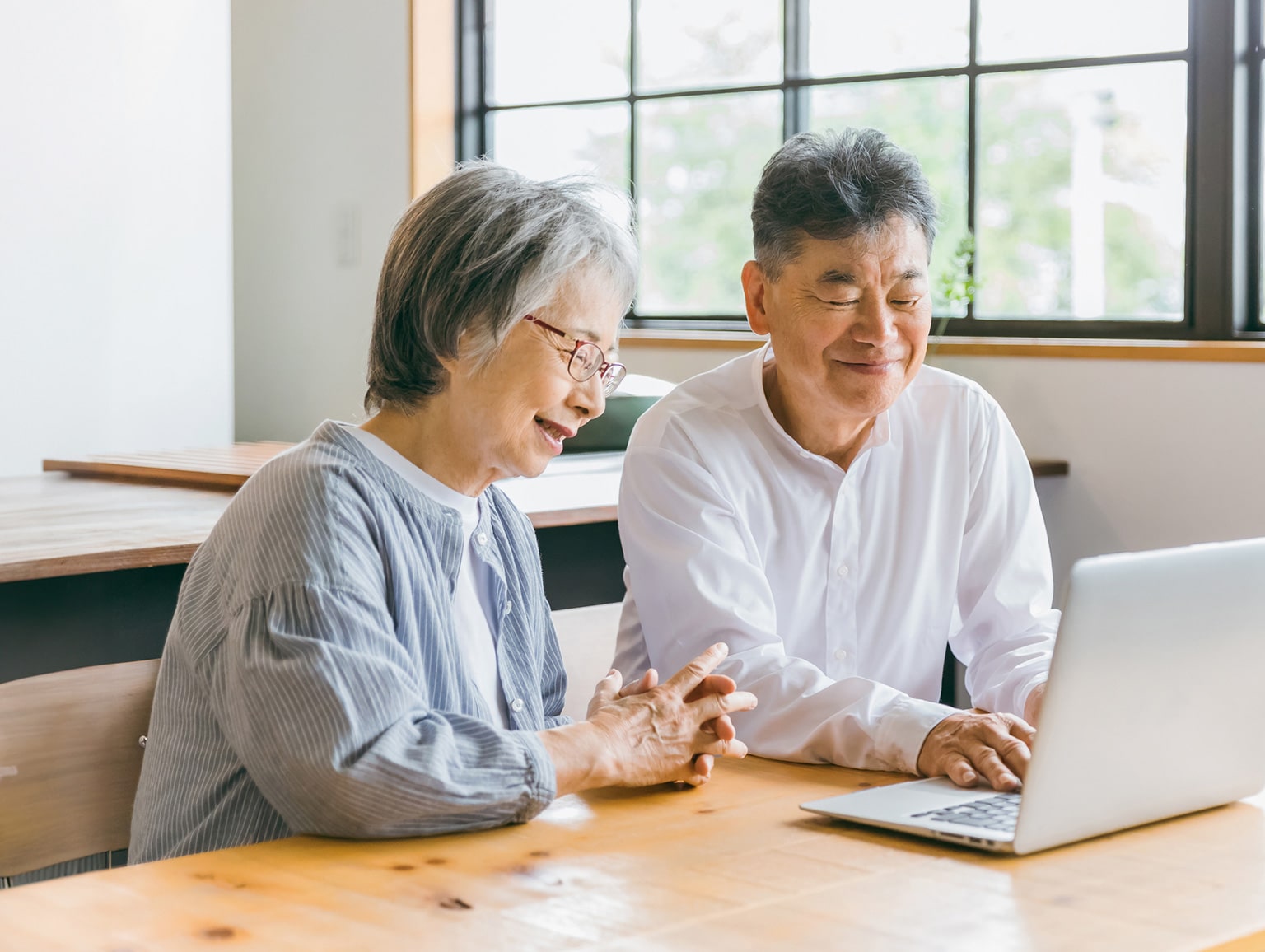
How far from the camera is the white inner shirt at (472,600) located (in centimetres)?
133

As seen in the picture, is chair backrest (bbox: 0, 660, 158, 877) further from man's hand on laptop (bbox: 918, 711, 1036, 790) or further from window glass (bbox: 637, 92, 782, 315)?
window glass (bbox: 637, 92, 782, 315)

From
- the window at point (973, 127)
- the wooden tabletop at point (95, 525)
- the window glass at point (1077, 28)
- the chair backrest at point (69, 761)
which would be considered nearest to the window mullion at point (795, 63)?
the window at point (973, 127)

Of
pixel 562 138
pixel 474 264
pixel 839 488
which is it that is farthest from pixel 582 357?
pixel 562 138

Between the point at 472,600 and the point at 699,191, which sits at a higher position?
the point at 699,191

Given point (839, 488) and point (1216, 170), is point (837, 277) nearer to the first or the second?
point (839, 488)

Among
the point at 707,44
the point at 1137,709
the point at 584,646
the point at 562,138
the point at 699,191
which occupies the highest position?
the point at 707,44

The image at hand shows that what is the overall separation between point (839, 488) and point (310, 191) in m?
3.13

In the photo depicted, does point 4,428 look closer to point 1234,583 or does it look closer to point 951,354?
point 951,354

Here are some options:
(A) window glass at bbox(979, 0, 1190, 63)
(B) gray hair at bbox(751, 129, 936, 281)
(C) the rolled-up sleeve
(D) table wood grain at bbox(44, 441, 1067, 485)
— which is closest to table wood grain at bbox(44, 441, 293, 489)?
(D) table wood grain at bbox(44, 441, 1067, 485)

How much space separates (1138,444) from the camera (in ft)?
10.2

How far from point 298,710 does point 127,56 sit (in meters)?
3.08

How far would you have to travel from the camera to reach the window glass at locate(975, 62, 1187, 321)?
322cm

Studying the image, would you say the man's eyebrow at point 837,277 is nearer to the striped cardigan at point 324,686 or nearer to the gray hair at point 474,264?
the gray hair at point 474,264

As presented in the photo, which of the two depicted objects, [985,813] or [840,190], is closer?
[985,813]
